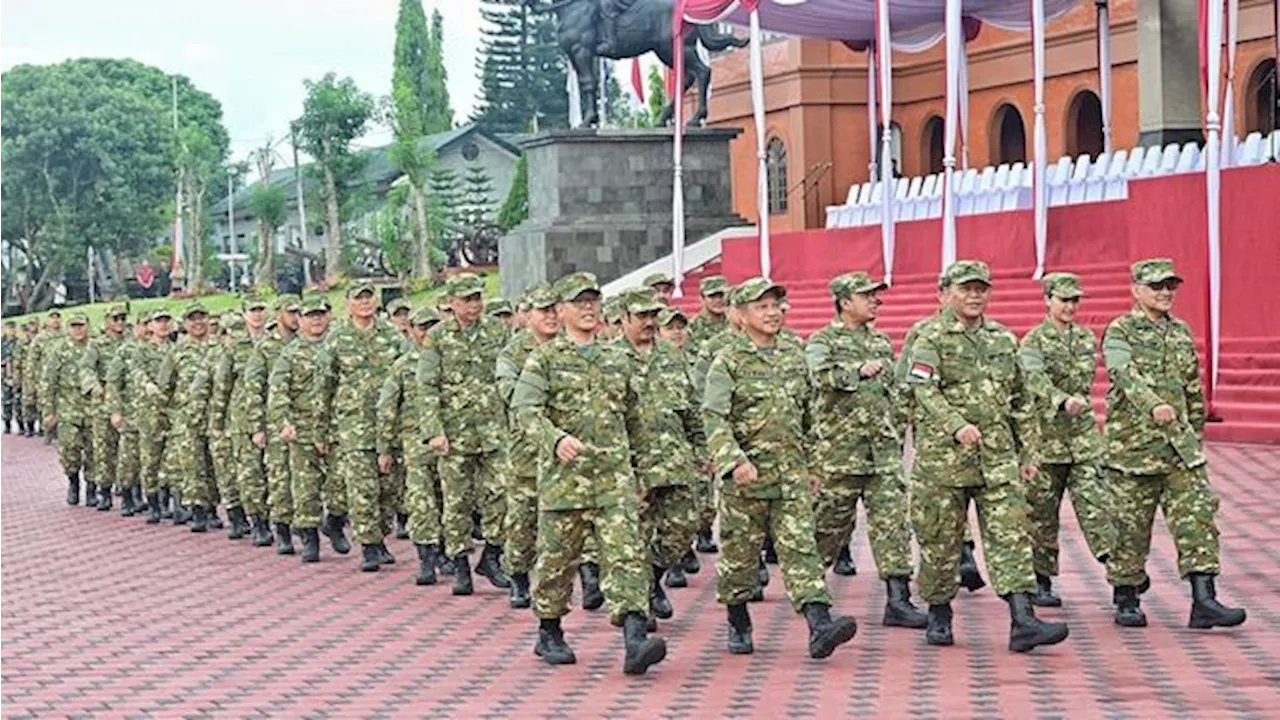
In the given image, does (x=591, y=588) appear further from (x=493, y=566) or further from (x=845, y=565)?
(x=845, y=565)

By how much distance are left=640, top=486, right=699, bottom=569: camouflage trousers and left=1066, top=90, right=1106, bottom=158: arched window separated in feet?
79.9

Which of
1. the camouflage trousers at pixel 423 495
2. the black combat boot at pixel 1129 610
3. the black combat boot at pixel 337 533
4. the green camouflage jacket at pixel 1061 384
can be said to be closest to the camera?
the black combat boot at pixel 1129 610

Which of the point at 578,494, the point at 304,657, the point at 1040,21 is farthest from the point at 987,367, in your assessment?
the point at 1040,21

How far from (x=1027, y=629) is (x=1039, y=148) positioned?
41.0 feet

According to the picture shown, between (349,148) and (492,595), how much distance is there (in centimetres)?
4381

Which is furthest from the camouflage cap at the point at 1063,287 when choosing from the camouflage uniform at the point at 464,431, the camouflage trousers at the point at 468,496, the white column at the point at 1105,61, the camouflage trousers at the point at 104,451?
the white column at the point at 1105,61

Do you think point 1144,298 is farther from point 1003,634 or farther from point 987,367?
point 1003,634

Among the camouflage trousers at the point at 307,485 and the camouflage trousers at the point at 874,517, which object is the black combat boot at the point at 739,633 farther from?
the camouflage trousers at the point at 307,485

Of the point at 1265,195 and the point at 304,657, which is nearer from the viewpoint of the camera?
the point at 304,657

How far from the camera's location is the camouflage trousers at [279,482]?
15.1 metres

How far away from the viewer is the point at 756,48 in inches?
945

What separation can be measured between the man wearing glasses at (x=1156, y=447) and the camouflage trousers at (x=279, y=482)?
6.62 m

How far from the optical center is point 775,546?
9734mm

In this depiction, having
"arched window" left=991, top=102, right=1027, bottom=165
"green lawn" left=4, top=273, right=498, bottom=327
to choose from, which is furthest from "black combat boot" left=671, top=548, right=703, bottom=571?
"green lawn" left=4, top=273, right=498, bottom=327
